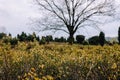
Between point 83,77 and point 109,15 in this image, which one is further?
point 109,15

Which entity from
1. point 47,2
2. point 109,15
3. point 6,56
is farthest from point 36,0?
point 6,56

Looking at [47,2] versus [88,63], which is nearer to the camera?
[88,63]

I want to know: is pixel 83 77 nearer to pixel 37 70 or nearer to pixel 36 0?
pixel 37 70

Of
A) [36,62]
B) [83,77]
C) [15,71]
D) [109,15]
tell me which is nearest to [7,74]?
[15,71]

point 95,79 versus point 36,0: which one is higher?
point 36,0

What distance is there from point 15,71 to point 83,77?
137 centimetres

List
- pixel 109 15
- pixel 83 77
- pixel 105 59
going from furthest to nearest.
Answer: pixel 109 15, pixel 105 59, pixel 83 77

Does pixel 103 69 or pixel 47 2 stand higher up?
pixel 47 2

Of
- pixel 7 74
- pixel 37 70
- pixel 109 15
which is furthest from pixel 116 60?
pixel 109 15

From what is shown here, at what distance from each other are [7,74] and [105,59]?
1.99 metres

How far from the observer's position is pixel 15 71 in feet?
23.3

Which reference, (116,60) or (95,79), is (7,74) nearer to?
(95,79)

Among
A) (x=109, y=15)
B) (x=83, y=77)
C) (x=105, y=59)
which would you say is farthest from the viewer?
(x=109, y=15)

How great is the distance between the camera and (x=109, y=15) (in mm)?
39250
